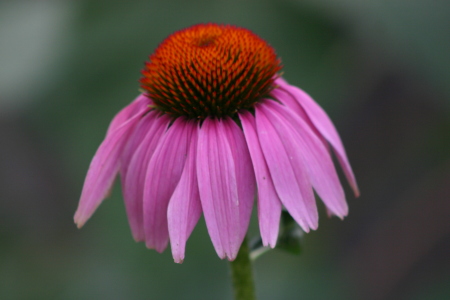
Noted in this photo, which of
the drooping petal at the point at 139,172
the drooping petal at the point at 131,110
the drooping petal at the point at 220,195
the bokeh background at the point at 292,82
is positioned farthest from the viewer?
the bokeh background at the point at 292,82

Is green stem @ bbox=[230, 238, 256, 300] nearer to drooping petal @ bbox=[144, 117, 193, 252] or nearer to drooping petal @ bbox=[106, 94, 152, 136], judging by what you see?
drooping petal @ bbox=[144, 117, 193, 252]

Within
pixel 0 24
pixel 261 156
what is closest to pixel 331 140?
pixel 261 156

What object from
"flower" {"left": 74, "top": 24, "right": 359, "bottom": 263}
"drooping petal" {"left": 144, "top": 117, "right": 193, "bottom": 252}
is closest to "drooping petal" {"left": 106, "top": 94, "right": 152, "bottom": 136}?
"flower" {"left": 74, "top": 24, "right": 359, "bottom": 263}

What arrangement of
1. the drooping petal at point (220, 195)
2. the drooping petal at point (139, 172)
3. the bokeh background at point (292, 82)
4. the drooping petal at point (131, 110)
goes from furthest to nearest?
the bokeh background at point (292, 82)
the drooping petal at point (131, 110)
the drooping petal at point (139, 172)
the drooping petal at point (220, 195)

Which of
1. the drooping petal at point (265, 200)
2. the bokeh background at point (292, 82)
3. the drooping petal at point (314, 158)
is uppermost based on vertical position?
the drooping petal at point (314, 158)

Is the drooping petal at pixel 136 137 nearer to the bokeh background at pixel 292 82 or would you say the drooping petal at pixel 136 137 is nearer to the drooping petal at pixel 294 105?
the drooping petal at pixel 294 105

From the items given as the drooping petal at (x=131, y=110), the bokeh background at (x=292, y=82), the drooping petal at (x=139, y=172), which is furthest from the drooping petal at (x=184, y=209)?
the bokeh background at (x=292, y=82)

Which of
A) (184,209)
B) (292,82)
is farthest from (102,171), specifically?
(292,82)

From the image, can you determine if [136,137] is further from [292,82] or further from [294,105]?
[292,82]
